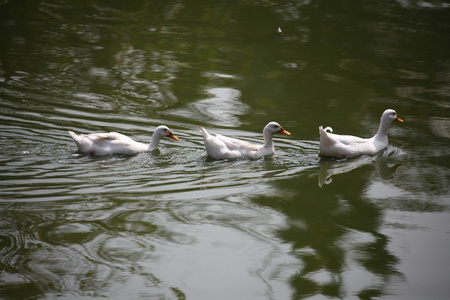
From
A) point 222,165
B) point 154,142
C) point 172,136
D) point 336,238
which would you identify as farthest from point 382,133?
point 336,238

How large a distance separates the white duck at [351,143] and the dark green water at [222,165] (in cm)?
20

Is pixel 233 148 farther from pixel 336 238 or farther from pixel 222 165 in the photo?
pixel 336 238

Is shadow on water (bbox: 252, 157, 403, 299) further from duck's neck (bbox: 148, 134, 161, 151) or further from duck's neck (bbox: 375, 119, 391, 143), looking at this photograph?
duck's neck (bbox: 148, 134, 161, 151)

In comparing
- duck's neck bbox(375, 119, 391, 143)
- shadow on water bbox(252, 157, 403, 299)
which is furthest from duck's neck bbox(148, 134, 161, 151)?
duck's neck bbox(375, 119, 391, 143)

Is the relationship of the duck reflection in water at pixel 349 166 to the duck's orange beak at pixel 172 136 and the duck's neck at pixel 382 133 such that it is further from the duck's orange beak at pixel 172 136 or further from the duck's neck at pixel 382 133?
the duck's orange beak at pixel 172 136

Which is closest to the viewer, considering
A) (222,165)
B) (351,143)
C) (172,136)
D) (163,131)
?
(222,165)

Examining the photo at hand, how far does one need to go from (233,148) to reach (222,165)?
365 millimetres

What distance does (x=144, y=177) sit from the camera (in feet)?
27.7

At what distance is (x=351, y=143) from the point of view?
9.52 meters

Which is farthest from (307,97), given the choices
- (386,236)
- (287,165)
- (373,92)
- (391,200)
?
(386,236)

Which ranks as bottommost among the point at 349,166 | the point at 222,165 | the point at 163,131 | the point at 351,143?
the point at 222,165

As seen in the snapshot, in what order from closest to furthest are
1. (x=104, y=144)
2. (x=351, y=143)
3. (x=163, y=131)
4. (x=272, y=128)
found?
(x=104, y=144) → (x=351, y=143) → (x=272, y=128) → (x=163, y=131)

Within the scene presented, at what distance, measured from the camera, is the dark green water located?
605cm

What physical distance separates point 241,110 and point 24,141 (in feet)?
12.7
